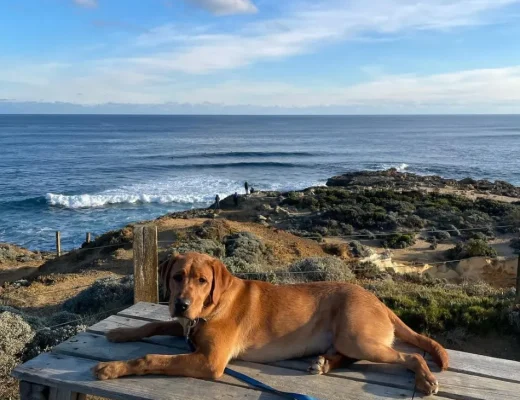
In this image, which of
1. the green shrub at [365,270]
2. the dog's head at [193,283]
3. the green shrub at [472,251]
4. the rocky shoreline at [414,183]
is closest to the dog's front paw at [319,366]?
the dog's head at [193,283]

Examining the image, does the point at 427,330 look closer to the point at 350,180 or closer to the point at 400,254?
the point at 400,254

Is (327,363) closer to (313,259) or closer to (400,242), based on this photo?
(313,259)

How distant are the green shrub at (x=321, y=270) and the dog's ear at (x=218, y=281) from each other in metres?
5.52

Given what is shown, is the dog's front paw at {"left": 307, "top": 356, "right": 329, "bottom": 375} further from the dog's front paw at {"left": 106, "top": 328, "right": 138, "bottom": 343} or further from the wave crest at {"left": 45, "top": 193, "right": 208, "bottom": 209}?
the wave crest at {"left": 45, "top": 193, "right": 208, "bottom": 209}

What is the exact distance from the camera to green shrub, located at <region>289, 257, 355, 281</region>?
902 centimetres

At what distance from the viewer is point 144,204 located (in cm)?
3084

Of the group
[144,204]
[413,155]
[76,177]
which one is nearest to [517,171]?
[413,155]

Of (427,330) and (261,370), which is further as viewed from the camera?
(427,330)

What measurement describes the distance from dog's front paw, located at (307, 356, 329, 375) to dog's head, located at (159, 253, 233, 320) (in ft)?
2.41

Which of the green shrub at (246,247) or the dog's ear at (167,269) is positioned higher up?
the dog's ear at (167,269)

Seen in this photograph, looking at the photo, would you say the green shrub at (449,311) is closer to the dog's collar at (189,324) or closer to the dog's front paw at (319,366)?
the dog's front paw at (319,366)

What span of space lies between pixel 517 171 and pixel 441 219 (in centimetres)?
3020

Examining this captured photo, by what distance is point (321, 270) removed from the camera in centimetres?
910

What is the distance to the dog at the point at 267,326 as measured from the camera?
9.98 feet
